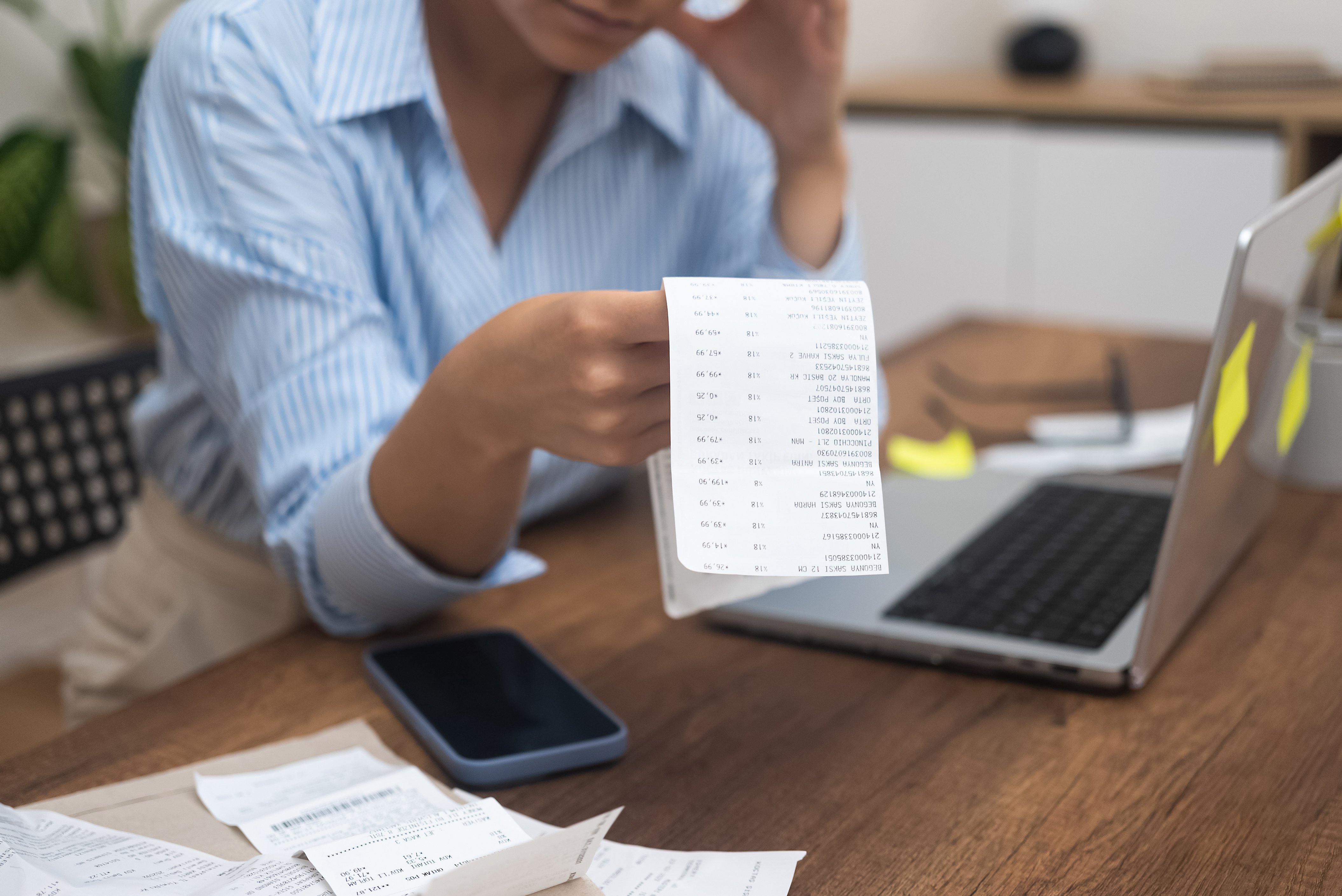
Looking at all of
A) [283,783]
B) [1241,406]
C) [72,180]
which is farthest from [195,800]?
[72,180]

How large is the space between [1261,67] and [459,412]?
2111 millimetres

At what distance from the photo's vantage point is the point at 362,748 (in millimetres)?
667

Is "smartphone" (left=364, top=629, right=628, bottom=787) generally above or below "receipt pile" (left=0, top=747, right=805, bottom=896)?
below

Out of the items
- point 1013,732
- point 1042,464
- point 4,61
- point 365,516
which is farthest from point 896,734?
point 4,61

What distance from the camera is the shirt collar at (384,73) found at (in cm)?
88

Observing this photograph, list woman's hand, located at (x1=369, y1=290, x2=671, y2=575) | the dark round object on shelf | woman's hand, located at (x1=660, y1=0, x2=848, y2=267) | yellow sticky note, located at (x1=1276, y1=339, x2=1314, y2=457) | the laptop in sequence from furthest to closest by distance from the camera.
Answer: the dark round object on shelf, woman's hand, located at (x1=660, y1=0, x2=848, y2=267), yellow sticky note, located at (x1=1276, y1=339, x2=1314, y2=457), the laptop, woman's hand, located at (x1=369, y1=290, x2=671, y2=575)

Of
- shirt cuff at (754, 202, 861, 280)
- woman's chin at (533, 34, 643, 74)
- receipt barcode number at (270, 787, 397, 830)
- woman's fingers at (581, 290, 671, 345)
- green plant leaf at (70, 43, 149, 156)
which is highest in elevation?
woman's chin at (533, 34, 643, 74)

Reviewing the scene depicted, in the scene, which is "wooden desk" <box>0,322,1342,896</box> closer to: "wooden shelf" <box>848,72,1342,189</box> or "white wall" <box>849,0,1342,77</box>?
"wooden shelf" <box>848,72,1342,189</box>

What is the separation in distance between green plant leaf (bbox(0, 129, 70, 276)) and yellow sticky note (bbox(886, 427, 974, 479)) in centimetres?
150

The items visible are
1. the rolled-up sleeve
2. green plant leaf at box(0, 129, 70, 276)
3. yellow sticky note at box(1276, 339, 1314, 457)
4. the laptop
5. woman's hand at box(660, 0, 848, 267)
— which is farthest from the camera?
green plant leaf at box(0, 129, 70, 276)

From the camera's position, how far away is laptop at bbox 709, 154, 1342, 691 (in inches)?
27.4

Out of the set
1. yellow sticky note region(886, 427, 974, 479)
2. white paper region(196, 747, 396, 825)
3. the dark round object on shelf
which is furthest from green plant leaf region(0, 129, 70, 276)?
the dark round object on shelf

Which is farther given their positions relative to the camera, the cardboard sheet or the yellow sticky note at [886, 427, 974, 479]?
the yellow sticky note at [886, 427, 974, 479]

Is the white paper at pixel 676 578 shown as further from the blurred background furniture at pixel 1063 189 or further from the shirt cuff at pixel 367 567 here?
the blurred background furniture at pixel 1063 189
